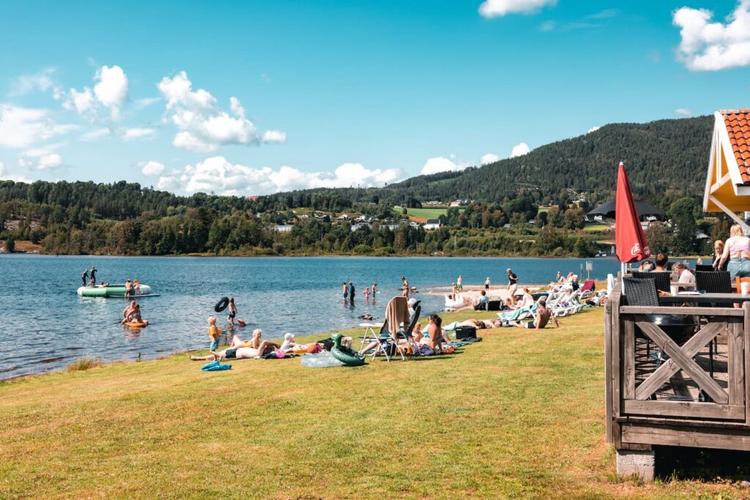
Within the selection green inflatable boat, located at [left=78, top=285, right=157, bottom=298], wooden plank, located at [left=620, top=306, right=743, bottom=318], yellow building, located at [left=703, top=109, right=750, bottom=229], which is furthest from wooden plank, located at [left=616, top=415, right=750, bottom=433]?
green inflatable boat, located at [left=78, top=285, right=157, bottom=298]

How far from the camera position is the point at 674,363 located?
5.97 meters

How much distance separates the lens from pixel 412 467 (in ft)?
23.0

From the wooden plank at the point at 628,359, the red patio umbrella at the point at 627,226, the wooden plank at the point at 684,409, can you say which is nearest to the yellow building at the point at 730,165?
the red patio umbrella at the point at 627,226

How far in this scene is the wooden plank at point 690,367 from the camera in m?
5.86

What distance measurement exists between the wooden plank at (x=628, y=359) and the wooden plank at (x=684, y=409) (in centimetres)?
9

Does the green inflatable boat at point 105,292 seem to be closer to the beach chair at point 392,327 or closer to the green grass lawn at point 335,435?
the green grass lawn at point 335,435

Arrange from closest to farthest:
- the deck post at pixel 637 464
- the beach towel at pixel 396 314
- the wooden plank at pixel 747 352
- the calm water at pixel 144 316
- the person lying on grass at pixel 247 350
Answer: the wooden plank at pixel 747 352, the deck post at pixel 637 464, the beach towel at pixel 396 314, the person lying on grass at pixel 247 350, the calm water at pixel 144 316

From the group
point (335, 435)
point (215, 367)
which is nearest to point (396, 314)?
point (215, 367)

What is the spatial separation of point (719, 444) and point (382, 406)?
4811mm

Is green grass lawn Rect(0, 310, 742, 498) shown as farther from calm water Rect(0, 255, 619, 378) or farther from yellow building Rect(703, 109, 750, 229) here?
calm water Rect(0, 255, 619, 378)

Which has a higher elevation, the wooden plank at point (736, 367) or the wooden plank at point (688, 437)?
the wooden plank at point (736, 367)

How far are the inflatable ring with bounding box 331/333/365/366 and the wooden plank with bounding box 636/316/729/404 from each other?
811cm

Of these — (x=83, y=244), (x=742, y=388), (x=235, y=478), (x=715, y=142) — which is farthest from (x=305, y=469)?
(x=83, y=244)

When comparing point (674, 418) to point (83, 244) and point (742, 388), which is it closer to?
point (742, 388)
